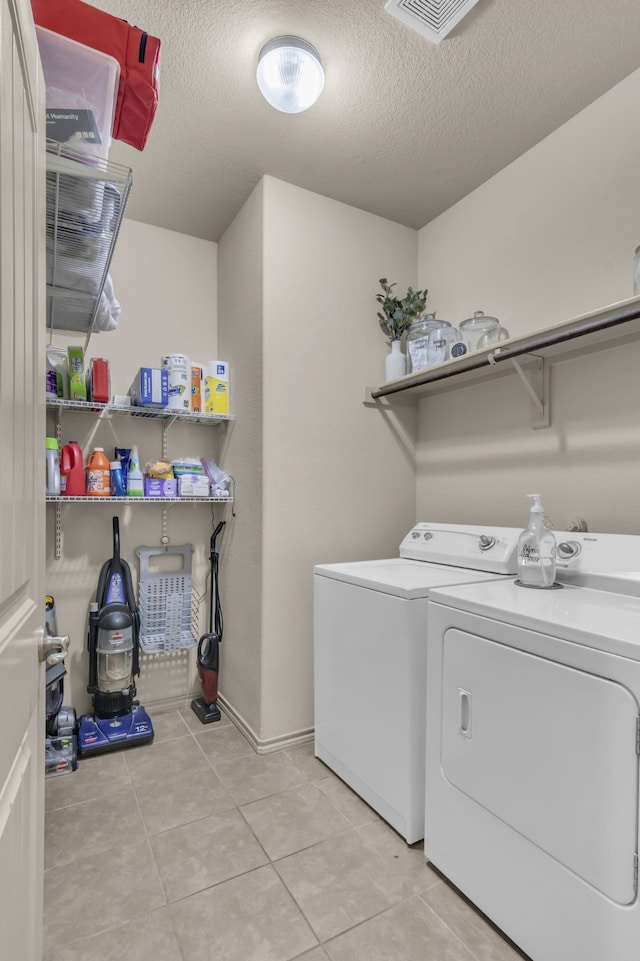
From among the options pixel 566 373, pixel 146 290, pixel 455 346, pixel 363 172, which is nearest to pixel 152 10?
pixel 363 172

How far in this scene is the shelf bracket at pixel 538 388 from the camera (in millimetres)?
2062

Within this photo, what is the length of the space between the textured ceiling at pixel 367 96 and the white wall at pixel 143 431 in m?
0.31

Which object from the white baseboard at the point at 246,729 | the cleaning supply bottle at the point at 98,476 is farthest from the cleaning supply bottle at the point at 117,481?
the white baseboard at the point at 246,729

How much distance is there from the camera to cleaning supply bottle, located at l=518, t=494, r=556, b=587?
1.62 meters

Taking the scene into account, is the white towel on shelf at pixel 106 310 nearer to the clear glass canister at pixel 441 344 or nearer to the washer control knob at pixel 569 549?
the clear glass canister at pixel 441 344

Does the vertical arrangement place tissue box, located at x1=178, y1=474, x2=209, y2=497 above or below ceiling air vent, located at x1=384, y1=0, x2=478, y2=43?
below

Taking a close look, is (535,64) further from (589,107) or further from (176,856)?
(176,856)

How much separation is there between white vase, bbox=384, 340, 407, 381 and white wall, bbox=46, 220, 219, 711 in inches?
41.8

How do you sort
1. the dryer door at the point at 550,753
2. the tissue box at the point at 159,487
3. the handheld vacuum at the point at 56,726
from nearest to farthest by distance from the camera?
1. the dryer door at the point at 550,753
2. the handheld vacuum at the point at 56,726
3. the tissue box at the point at 159,487

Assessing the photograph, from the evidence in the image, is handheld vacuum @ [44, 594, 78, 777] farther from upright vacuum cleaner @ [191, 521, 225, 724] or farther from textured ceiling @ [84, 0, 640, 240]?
textured ceiling @ [84, 0, 640, 240]

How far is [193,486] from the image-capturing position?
2.54 meters

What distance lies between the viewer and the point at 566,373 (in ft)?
6.60

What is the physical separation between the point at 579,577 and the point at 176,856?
162 centimetres

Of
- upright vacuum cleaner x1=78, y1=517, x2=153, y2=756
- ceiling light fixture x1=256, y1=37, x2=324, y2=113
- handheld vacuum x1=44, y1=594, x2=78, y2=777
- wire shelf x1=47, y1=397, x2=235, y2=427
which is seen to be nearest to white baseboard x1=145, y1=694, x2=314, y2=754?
upright vacuum cleaner x1=78, y1=517, x2=153, y2=756
